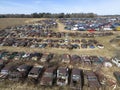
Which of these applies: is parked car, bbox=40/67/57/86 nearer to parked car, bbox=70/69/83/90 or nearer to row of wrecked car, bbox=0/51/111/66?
parked car, bbox=70/69/83/90

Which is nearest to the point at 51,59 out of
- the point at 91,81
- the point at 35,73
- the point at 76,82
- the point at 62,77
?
the point at 35,73

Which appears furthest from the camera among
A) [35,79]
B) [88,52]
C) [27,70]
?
[88,52]

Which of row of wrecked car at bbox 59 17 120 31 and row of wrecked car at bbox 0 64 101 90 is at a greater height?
row of wrecked car at bbox 0 64 101 90

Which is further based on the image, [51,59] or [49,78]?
[51,59]

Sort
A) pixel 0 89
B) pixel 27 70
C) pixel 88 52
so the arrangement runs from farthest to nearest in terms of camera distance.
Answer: pixel 88 52, pixel 27 70, pixel 0 89

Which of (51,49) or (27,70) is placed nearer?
(27,70)

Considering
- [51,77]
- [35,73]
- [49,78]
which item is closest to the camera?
[49,78]

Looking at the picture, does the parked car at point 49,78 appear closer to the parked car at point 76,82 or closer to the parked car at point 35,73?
the parked car at point 35,73

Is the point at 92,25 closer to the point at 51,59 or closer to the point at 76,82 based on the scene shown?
the point at 51,59

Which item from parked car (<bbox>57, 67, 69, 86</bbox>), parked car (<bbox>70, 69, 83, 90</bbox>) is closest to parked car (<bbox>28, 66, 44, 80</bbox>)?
parked car (<bbox>57, 67, 69, 86</bbox>)

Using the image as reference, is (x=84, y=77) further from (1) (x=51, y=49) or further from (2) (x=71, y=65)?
(1) (x=51, y=49)

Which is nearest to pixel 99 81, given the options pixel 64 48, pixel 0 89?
pixel 0 89
